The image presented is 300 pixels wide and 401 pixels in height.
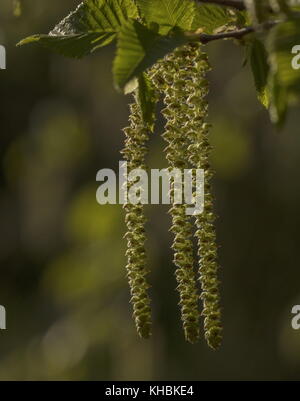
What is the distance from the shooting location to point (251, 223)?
8844mm

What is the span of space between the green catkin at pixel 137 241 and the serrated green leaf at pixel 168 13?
0.16 m

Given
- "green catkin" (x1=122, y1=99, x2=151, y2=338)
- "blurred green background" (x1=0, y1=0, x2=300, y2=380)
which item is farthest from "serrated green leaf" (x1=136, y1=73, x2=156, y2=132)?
"blurred green background" (x1=0, y1=0, x2=300, y2=380)

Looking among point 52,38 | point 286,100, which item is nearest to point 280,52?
point 286,100

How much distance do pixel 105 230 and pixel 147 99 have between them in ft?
16.2

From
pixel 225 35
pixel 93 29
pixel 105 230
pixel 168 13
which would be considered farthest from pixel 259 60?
pixel 105 230

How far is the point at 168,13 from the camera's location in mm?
1962

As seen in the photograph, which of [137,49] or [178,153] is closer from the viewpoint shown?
[137,49]

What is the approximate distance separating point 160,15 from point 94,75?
731cm

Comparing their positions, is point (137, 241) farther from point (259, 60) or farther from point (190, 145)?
point (259, 60)

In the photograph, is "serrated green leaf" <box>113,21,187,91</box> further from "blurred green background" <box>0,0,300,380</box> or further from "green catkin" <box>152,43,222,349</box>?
"blurred green background" <box>0,0,300,380</box>

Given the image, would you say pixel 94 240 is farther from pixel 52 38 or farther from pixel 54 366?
pixel 52 38

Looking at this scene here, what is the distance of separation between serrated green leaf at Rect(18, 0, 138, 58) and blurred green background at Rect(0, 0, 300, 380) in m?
4.66

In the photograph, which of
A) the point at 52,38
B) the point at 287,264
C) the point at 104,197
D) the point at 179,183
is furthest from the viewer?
the point at 287,264

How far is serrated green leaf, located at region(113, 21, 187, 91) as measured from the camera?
1.68m
